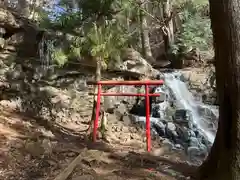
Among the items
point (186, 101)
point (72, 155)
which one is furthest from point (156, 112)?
point (72, 155)

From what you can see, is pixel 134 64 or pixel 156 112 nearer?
pixel 156 112

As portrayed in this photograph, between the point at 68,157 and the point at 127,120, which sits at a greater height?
the point at 127,120

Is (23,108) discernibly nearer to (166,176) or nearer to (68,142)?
(68,142)

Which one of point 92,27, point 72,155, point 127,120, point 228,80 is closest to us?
point 228,80

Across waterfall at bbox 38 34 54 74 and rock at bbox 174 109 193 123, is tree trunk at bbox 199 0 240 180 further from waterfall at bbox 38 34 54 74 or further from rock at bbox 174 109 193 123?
waterfall at bbox 38 34 54 74

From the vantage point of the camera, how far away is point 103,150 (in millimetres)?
5945

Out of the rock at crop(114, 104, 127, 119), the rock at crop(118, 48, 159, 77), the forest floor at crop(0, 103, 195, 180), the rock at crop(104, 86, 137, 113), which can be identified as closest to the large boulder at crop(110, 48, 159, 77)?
the rock at crop(118, 48, 159, 77)

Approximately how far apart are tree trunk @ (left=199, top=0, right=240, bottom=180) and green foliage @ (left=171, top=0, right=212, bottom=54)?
35.9 ft

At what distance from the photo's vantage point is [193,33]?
47.4 ft

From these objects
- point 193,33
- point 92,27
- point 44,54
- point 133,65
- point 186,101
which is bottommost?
point 186,101

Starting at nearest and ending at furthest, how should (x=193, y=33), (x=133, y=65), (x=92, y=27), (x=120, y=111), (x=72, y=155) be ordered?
1. (x=72, y=155)
2. (x=92, y=27)
3. (x=120, y=111)
4. (x=133, y=65)
5. (x=193, y=33)

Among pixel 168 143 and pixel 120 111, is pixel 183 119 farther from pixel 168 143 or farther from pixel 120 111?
pixel 120 111

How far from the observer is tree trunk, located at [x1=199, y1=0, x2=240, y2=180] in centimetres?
322

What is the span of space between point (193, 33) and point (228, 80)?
38.4 ft
